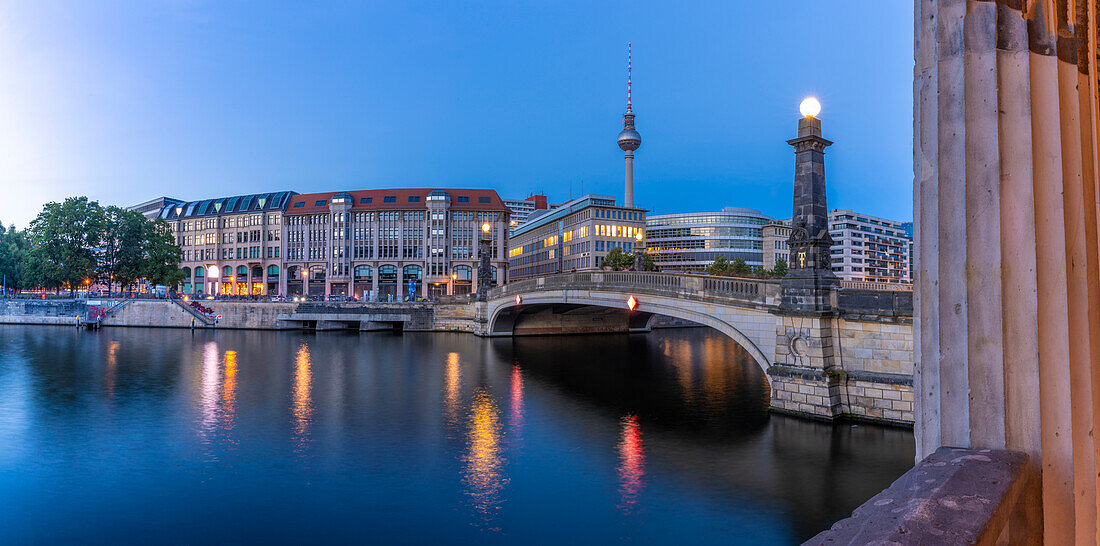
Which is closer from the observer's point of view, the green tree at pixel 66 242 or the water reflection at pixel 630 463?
the water reflection at pixel 630 463

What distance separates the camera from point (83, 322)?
63.1 meters

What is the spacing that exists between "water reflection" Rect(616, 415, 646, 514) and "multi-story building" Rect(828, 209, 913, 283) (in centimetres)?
14080

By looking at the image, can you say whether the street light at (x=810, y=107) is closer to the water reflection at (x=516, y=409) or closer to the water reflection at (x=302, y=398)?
the water reflection at (x=516, y=409)

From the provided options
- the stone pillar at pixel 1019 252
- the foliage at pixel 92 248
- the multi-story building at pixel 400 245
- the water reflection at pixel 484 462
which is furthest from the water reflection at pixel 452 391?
the foliage at pixel 92 248

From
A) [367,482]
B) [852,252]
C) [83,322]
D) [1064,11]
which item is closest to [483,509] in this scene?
[367,482]

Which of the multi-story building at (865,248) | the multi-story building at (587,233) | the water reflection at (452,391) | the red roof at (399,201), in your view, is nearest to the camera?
the water reflection at (452,391)

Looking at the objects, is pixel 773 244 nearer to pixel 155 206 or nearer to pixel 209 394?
pixel 209 394

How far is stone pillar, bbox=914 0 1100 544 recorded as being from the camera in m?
3.03

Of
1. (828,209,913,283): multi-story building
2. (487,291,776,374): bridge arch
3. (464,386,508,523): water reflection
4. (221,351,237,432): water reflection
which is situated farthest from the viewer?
(828,209,913,283): multi-story building

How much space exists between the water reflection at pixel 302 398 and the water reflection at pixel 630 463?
9730mm

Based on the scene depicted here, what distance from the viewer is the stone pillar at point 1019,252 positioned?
3.03m

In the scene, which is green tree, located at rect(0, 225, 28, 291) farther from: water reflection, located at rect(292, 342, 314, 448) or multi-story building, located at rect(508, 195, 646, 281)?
multi-story building, located at rect(508, 195, 646, 281)

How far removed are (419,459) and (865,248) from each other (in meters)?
165

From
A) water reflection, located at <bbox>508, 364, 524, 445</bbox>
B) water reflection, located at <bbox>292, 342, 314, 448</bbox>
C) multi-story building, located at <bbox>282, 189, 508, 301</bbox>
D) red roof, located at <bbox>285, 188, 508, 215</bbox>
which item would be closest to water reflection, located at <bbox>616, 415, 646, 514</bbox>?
water reflection, located at <bbox>508, 364, 524, 445</bbox>
